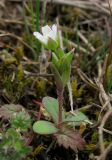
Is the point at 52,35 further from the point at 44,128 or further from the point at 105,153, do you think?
the point at 105,153

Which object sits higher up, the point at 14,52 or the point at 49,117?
the point at 14,52

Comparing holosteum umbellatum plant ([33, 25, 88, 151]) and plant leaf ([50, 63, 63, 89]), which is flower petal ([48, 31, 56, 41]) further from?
plant leaf ([50, 63, 63, 89])

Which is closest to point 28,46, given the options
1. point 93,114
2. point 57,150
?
point 93,114

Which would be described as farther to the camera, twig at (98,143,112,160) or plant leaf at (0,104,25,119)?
plant leaf at (0,104,25,119)

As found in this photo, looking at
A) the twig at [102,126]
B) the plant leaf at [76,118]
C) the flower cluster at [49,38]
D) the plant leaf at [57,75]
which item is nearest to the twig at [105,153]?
the twig at [102,126]

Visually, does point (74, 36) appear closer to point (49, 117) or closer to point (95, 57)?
point (95, 57)

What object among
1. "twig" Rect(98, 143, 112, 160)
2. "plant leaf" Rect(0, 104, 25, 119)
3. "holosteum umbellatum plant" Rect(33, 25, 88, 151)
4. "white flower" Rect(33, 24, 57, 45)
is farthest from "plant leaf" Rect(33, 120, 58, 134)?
"white flower" Rect(33, 24, 57, 45)

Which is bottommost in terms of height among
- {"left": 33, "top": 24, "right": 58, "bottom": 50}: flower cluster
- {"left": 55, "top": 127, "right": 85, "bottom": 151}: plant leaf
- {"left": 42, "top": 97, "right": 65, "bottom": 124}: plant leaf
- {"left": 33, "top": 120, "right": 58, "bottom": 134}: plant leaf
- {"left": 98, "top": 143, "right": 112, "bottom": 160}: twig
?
{"left": 98, "top": 143, "right": 112, "bottom": 160}: twig

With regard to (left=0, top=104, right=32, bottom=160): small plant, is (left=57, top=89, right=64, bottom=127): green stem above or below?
above
